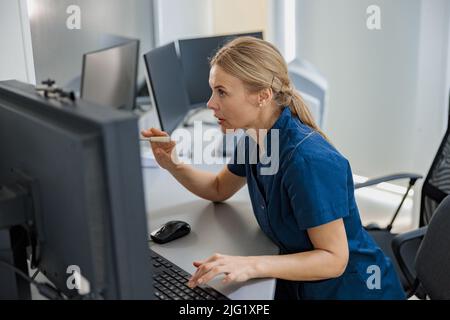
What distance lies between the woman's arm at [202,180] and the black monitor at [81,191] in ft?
2.32

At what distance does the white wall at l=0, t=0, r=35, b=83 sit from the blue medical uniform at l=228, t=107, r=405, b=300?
0.82m

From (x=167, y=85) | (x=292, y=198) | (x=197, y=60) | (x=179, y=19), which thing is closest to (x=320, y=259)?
(x=292, y=198)

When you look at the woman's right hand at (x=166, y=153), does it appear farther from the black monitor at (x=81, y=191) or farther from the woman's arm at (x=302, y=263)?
the black monitor at (x=81, y=191)

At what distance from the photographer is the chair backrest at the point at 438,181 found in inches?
74.7

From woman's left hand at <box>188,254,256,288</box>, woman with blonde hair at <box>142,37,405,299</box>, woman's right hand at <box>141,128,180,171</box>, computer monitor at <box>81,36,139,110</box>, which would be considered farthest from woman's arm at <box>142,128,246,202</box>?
computer monitor at <box>81,36,139,110</box>

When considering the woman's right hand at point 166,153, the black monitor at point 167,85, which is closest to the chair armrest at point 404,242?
the woman's right hand at point 166,153

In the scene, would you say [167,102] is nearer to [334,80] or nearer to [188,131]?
[188,131]

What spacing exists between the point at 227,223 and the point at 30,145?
735 mm

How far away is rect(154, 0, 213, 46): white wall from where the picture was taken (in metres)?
2.78

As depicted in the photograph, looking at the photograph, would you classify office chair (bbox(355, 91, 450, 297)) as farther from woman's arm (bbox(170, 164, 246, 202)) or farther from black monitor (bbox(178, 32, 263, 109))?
black monitor (bbox(178, 32, 263, 109))

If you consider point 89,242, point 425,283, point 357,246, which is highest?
point 89,242
